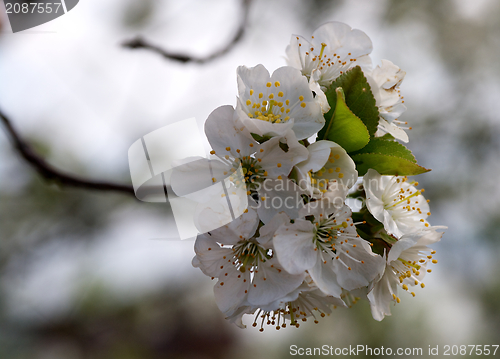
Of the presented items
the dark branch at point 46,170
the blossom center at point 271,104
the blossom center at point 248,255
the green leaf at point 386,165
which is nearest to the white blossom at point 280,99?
the blossom center at point 271,104

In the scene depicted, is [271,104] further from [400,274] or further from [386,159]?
[400,274]

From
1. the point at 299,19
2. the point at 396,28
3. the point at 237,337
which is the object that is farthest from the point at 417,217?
the point at 237,337

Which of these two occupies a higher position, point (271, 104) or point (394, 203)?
point (271, 104)

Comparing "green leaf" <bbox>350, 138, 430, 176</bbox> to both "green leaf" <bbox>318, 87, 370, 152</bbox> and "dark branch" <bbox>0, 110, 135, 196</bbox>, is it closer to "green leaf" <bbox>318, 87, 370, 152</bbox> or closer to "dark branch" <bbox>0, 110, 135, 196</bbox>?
"green leaf" <bbox>318, 87, 370, 152</bbox>

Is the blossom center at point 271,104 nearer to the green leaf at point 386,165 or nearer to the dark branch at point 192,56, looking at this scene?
the green leaf at point 386,165

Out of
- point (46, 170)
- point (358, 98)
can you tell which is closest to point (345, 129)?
point (358, 98)

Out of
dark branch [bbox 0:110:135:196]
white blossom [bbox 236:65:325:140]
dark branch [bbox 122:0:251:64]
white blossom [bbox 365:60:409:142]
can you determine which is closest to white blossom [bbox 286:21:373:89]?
white blossom [bbox 365:60:409:142]
